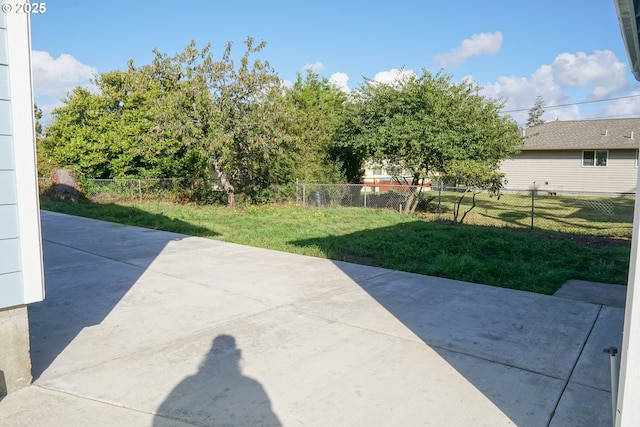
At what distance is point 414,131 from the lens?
13680 millimetres

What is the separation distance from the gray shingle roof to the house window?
1.80 feet

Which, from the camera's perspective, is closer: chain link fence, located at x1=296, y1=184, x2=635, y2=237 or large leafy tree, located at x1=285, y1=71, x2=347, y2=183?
chain link fence, located at x1=296, y1=184, x2=635, y2=237

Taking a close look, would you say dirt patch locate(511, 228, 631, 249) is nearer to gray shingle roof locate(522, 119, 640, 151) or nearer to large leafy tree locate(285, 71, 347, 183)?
large leafy tree locate(285, 71, 347, 183)

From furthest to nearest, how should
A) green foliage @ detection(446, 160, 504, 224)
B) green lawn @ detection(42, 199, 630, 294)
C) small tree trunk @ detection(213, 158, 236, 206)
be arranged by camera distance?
1. small tree trunk @ detection(213, 158, 236, 206)
2. green foliage @ detection(446, 160, 504, 224)
3. green lawn @ detection(42, 199, 630, 294)

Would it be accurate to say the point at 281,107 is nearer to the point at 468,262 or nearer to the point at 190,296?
the point at 468,262

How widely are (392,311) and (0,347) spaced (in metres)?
3.40

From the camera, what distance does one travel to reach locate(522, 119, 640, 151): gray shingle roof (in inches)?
961

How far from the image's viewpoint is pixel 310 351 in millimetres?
3812

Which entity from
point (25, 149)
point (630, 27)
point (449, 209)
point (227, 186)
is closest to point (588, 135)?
point (449, 209)

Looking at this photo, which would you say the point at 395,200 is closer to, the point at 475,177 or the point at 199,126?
the point at 475,177

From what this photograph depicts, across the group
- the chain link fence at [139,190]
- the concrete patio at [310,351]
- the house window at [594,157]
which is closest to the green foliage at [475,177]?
the concrete patio at [310,351]

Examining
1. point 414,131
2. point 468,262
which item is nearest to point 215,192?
point 414,131

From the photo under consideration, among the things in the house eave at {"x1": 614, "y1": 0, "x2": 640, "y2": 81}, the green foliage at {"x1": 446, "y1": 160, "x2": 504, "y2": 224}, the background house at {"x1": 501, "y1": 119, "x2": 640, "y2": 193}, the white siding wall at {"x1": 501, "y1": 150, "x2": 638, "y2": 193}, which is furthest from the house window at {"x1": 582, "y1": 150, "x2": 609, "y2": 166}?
the house eave at {"x1": 614, "y1": 0, "x2": 640, "y2": 81}

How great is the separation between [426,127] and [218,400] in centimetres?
1181
